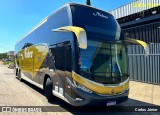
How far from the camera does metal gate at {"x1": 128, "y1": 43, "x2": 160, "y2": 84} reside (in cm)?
1453

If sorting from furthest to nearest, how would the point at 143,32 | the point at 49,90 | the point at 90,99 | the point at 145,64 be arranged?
the point at 143,32, the point at 145,64, the point at 49,90, the point at 90,99

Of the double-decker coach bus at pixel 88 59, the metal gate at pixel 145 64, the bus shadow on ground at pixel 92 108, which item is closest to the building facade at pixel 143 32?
the metal gate at pixel 145 64

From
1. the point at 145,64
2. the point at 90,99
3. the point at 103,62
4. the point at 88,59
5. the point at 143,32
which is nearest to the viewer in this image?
the point at 90,99

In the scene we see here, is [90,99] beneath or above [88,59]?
beneath

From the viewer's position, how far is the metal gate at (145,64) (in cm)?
1453

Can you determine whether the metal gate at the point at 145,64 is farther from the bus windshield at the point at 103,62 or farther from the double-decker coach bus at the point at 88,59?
the bus windshield at the point at 103,62

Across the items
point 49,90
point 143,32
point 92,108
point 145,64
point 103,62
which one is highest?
point 143,32

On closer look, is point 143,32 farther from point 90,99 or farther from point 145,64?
point 90,99

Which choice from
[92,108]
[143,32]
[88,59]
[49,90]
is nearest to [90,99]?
[88,59]

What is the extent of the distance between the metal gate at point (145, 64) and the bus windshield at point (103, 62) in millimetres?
7045

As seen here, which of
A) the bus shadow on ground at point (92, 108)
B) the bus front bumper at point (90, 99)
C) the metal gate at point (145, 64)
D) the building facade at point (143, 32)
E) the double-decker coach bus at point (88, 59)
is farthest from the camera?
the building facade at point (143, 32)

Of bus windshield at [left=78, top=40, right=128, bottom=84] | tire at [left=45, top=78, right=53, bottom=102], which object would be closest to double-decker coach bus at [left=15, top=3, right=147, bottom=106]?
bus windshield at [left=78, top=40, right=128, bottom=84]

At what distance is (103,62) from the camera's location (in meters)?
7.58

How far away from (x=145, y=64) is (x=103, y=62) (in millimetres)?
8762
